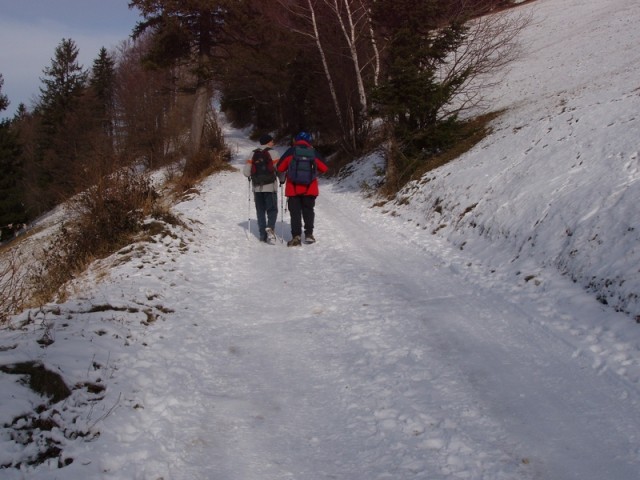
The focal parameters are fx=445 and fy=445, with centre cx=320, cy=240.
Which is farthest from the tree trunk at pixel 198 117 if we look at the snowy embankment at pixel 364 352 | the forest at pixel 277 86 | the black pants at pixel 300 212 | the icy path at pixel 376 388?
the icy path at pixel 376 388

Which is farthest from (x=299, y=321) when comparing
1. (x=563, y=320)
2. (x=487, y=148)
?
(x=487, y=148)

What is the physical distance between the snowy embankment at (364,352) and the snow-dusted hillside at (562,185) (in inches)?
1.9

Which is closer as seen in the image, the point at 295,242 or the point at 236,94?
the point at 295,242

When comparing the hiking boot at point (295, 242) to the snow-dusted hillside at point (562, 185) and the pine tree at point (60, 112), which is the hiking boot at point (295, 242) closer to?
the snow-dusted hillside at point (562, 185)

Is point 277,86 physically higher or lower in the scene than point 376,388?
higher

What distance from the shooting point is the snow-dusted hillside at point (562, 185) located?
538 centimetres

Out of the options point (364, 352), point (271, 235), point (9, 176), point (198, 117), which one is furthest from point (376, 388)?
point (9, 176)

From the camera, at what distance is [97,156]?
9070 mm

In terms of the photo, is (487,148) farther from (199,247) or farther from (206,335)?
(206,335)

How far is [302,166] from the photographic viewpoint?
8.55 meters

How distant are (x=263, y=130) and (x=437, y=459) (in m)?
42.3

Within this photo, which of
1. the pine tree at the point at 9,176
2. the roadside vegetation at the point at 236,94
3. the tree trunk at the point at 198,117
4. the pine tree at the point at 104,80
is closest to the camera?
the roadside vegetation at the point at 236,94

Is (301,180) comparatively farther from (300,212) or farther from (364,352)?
(364,352)

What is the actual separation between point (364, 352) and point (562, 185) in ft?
16.6
